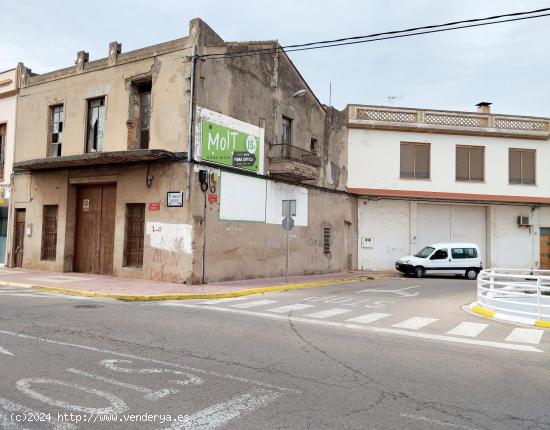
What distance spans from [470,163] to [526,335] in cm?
2105

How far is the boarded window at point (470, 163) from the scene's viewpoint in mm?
28641

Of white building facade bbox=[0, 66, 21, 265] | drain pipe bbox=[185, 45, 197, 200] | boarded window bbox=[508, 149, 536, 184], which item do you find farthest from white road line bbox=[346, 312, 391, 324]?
boarded window bbox=[508, 149, 536, 184]

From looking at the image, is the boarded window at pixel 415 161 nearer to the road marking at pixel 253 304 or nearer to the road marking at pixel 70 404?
the road marking at pixel 253 304

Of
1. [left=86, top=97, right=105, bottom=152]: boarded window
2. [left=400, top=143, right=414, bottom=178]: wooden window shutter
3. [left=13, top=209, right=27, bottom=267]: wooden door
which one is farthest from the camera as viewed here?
[left=400, top=143, right=414, bottom=178]: wooden window shutter

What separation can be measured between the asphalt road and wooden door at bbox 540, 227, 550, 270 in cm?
2117

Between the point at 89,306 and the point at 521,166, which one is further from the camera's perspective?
the point at 521,166

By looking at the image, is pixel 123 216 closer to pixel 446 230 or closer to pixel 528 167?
pixel 446 230

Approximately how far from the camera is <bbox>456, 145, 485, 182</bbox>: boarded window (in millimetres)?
28641

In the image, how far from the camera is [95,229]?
19.5m

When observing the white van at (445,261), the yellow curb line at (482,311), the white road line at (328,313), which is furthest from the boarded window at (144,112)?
the white van at (445,261)

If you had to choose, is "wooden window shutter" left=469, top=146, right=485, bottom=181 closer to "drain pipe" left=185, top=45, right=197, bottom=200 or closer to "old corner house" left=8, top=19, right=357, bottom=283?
"old corner house" left=8, top=19, right=357, bottom=283

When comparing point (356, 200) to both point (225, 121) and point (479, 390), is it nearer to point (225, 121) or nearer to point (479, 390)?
point (225, 121)

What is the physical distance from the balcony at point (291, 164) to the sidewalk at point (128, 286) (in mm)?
4397

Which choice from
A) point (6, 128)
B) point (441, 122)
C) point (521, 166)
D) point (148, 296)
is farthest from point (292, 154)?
point (521, 166)
